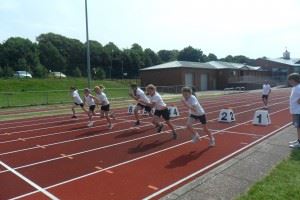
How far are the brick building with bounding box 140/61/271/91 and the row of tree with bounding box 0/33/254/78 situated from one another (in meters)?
22.7

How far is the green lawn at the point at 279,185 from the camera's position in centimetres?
543

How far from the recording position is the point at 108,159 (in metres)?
8.39

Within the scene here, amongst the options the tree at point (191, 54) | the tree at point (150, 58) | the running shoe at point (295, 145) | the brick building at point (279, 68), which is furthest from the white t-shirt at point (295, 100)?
the tree at point (191, 54)

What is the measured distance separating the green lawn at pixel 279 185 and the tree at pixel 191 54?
103321 mm

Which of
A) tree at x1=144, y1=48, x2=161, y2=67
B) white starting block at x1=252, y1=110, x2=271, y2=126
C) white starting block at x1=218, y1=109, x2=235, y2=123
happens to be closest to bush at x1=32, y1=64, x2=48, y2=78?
tree at x1=144, y1=48, x2=161, y2=67

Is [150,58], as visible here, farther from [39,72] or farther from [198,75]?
[198,75]

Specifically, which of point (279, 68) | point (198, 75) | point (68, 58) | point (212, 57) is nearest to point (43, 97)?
point (198, 75)

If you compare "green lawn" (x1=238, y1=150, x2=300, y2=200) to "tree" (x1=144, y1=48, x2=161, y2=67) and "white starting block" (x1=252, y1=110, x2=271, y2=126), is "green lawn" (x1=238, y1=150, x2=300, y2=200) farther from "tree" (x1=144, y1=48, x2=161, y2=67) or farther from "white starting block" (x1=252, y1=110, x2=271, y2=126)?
"tree" (x1=144, y1=48, x2=161, y2=67)

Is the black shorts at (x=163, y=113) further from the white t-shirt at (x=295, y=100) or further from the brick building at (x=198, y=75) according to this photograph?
the brick building at (x=198, y=75)

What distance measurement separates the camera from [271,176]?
6.50m

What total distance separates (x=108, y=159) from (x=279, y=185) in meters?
3.93

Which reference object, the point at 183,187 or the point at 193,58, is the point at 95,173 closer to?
the point at 183,187

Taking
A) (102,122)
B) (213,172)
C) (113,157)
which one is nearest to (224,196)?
(213,172)

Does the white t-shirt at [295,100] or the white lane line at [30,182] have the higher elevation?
the white t-shirt at [295,100]
